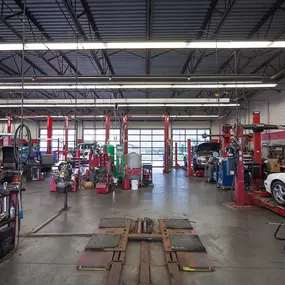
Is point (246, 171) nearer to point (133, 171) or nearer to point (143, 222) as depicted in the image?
point (133, 171)

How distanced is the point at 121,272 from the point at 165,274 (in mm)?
547

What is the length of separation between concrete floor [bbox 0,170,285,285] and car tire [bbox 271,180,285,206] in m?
0.36

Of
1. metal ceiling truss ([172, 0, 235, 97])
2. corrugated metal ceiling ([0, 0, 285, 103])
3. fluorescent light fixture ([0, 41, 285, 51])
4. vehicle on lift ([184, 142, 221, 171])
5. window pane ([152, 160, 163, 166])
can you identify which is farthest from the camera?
window pane ([152, 160, 163, 166])

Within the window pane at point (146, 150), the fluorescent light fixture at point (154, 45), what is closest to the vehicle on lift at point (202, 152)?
the fluorescent light fixture at point (154, 45)

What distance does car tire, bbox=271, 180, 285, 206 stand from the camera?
4672 mm

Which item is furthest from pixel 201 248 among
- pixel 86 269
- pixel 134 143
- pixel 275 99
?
pixel 134 143

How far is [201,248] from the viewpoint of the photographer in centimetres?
293

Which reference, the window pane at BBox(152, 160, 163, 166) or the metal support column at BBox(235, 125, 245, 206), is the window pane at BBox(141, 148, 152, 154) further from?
the metal support column at BBox(235, 125, 245, 206)

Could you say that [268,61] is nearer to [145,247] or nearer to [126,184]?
[126,184]

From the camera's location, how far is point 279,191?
15.7 ft

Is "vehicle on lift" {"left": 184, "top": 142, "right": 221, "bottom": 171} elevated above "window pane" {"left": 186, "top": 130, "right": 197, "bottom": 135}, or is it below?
below

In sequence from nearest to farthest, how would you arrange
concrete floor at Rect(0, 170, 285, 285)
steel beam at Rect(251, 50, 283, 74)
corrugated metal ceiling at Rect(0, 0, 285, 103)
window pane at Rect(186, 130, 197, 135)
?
concrete floor at Rect(0, 170, 285, 285) < corrugated metal ceiling at Rect(0, 0, 285, 103) < steel beam at Rect(251, 50, 283, 74) < window pane at Rect(186, 130, 197, 135)

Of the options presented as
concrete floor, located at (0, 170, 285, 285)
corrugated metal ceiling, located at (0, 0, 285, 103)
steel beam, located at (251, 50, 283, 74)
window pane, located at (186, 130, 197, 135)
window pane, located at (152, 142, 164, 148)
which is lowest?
concrete floor, located at (0, 170, 285, 285)

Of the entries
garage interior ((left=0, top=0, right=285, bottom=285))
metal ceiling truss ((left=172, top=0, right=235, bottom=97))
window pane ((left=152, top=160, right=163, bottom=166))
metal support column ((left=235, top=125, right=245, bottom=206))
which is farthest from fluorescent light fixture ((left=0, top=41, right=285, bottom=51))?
window pane ((left=152, top=160, right=163, bottom=166))
